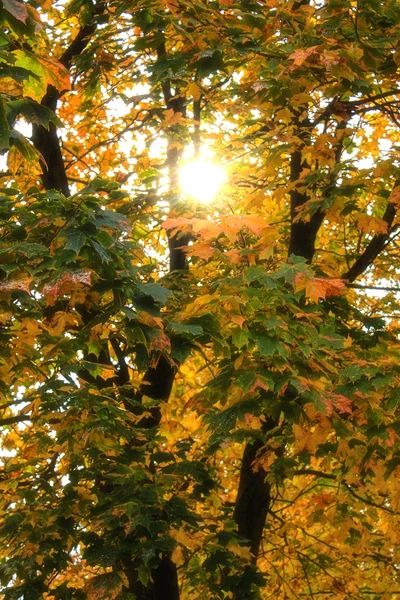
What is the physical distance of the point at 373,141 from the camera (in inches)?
326

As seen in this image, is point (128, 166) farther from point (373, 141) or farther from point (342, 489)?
point (342, 489)

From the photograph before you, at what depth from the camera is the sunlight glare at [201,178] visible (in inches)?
216

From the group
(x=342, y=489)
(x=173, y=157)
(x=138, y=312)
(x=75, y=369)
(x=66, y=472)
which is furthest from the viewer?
(x=173, y=157)

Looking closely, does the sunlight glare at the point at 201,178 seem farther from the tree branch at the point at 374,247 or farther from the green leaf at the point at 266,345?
the green leaf at the point at 266,345

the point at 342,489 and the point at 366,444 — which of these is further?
the point at 342,489

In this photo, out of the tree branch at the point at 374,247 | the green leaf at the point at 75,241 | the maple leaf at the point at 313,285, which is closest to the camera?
the green leaf at the point at 75,241

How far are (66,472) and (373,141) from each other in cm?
547

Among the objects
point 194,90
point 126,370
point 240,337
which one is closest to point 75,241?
point 240,337

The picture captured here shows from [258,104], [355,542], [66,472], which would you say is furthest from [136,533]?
[258,104]

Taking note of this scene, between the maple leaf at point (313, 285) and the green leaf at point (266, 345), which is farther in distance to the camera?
the maple leaf at point (313, 285)

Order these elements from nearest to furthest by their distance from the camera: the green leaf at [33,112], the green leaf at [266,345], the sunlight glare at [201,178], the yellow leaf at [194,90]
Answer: the green leaf at [33,112] → the green leaf at [266,345] → the sunlight glare at [201,178] → the yellow leaf at [194,90]

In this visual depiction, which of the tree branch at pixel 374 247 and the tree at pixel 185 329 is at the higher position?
the tree branch at pixel 374 247

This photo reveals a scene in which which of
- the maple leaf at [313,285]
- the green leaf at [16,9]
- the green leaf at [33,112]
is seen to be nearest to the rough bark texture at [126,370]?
the maple leaf at [313,285]

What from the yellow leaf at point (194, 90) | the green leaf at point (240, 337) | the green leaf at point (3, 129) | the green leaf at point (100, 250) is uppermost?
the yellow leaf at point (194, 90)
